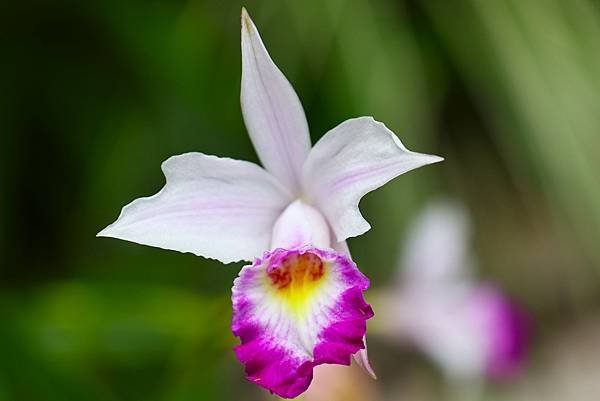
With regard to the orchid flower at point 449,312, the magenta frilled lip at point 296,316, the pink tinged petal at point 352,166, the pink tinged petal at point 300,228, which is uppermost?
the pink tinged petal at point 352,166

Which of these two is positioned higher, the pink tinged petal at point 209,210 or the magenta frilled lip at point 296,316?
the pink tinged petal at point 209,210

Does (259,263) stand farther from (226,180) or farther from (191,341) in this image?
(191,341)

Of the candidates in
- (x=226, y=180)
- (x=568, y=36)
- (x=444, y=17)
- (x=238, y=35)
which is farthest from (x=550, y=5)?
(x=226, y=180)

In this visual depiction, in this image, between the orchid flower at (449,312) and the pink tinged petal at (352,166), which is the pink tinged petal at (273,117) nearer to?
the pink tinged petal at (352,166)

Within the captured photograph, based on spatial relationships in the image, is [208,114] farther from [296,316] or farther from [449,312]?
[296,316]

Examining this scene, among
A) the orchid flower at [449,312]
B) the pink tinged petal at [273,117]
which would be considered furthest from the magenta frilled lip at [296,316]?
the orchid flower at [449,312]

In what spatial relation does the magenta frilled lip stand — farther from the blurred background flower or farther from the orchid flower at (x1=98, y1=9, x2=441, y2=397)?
the blurred background flower

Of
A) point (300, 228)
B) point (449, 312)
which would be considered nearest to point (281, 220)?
point (300, 228)
